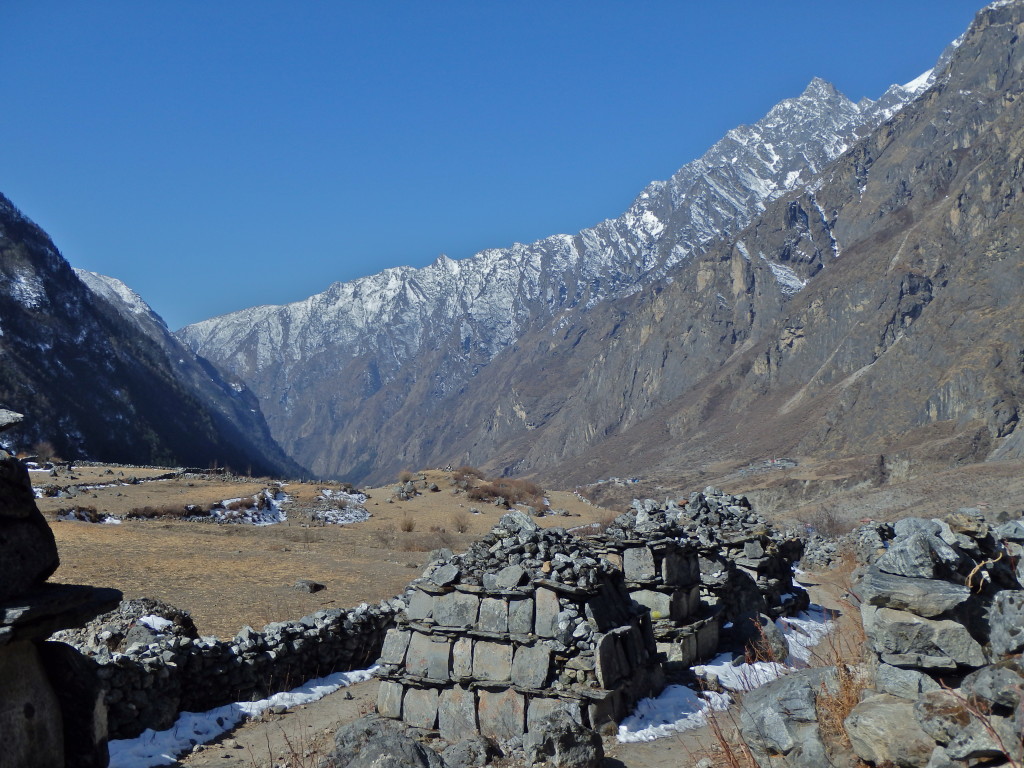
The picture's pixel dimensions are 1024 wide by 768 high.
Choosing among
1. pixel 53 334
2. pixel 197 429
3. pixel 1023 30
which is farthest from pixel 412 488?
pixel 1023 30

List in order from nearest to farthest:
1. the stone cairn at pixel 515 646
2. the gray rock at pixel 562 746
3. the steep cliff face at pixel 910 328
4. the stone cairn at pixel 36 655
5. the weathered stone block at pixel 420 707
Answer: the stone cairn at pixel 36 655 < the gray rock at pixel 562 746 < the stone cairn at pixel 515 646 < the weathered stone block at pixel 420 707 < the steep cliff face at pixel 910 328

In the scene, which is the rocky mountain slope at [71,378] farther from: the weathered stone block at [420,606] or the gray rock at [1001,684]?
the gray rock at [1001,684]

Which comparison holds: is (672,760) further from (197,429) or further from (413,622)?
(197,429)

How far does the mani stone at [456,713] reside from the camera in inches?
493

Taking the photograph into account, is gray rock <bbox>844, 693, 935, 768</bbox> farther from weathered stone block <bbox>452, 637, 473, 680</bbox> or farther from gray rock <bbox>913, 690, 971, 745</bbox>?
weathered stone block <bbox>452, 637, 473, 680</bbox>

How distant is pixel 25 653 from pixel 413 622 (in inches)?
363

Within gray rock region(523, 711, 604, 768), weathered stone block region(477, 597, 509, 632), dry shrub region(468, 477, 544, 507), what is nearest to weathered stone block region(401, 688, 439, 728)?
weathered stone block region(477, 597, 509, 632)

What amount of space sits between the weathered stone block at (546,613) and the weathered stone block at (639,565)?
13.3 ft

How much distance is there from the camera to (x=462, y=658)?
12.8m

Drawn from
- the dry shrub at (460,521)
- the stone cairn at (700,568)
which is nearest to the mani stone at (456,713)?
the stone cairn at (700,568)

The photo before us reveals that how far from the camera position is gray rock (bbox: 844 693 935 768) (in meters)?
5.92

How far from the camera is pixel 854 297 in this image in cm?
15138

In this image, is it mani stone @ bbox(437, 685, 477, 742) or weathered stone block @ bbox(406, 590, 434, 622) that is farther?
weathered stone block @ bbox(406, 590, 434, 622)

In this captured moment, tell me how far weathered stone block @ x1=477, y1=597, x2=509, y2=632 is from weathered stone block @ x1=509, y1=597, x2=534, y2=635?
86 millimetres
